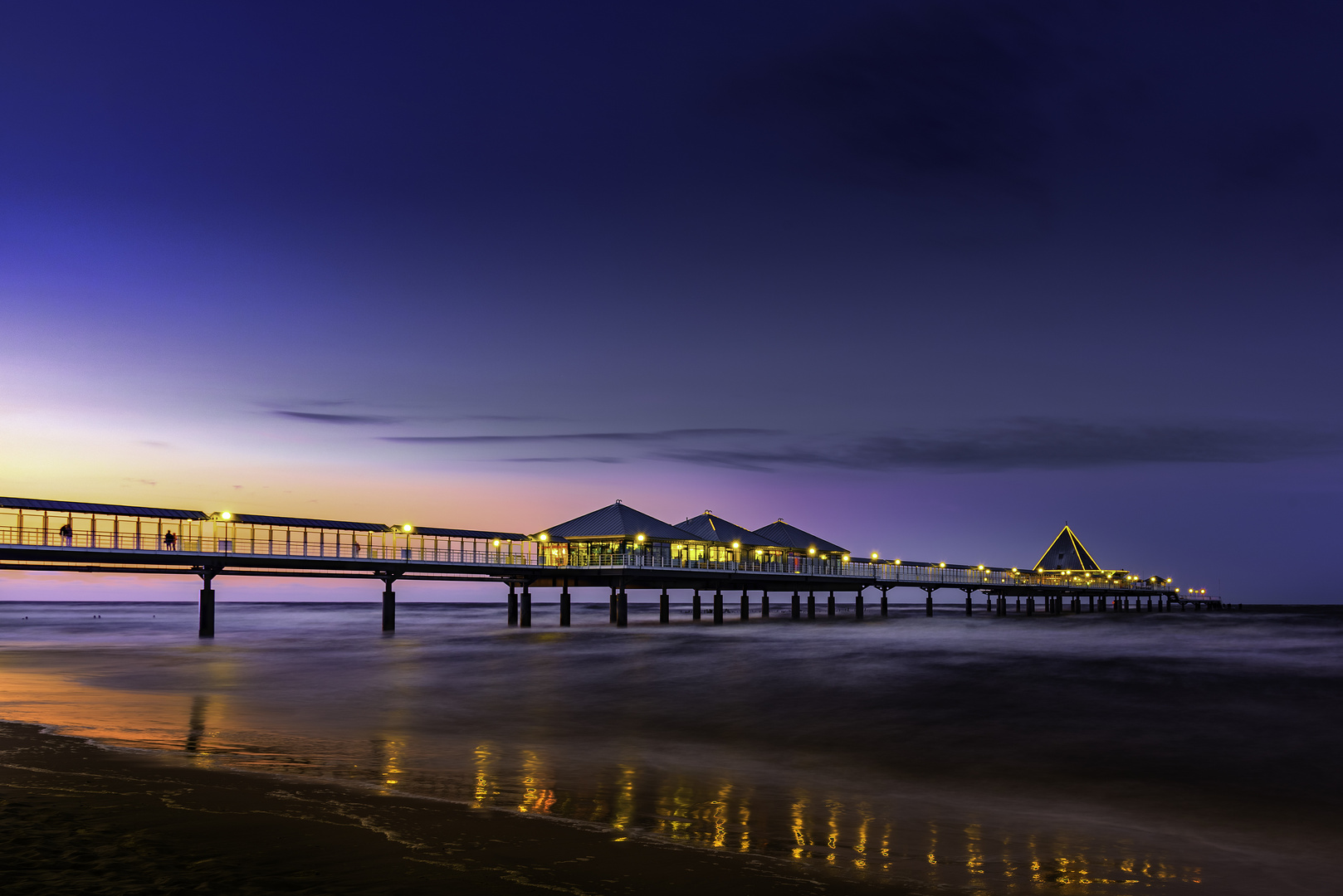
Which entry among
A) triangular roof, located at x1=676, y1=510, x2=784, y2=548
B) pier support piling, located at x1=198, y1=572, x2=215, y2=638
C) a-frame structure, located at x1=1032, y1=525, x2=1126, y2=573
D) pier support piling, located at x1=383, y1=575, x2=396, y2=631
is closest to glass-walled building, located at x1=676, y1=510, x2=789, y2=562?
triangular roof, located at x1=676, y1=510, x2=784, y2=548

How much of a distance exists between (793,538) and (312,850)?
324 feet

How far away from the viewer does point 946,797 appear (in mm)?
15195

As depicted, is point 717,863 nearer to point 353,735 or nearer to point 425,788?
point 425,788

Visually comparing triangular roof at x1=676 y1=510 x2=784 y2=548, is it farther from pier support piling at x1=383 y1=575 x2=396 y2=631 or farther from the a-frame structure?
the a-frame structure

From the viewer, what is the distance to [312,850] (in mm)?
9586

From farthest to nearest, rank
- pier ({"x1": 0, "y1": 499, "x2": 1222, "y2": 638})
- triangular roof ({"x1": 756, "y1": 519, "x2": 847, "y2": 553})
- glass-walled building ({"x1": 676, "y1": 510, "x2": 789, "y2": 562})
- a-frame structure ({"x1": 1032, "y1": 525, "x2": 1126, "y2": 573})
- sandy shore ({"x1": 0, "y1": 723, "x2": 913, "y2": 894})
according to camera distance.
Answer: a-frame structure ({"x1": 1032, "y1": 525, "x2": 1126, "y2": 573}) < triangular roof ({"x1": 756, "y1": 519, "x2": 847, "y2": 553}) < glass-walled building ({"x1": 676, "y1": 510, "x2": 789, "y2": 562}) < pier ({"x1": 0, "y1": 499, "x2": 1222, "y2": 638}) < sandy shore ({"x1": 0, "y1": 723, "x2": 913, "y2": 894})

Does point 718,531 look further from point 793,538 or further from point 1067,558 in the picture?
point 1067,558

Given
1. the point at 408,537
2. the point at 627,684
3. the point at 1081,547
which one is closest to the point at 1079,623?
the point at 408,537

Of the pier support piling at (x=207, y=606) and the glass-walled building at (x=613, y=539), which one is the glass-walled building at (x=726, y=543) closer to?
the glass-walled building at (x=613, y=539)

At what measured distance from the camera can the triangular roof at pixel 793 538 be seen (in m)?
105

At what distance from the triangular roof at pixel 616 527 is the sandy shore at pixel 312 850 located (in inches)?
2379

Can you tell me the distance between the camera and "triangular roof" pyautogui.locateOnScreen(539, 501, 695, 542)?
241 feet

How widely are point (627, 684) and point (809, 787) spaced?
16.9m

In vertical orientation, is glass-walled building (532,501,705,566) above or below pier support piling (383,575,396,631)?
above
